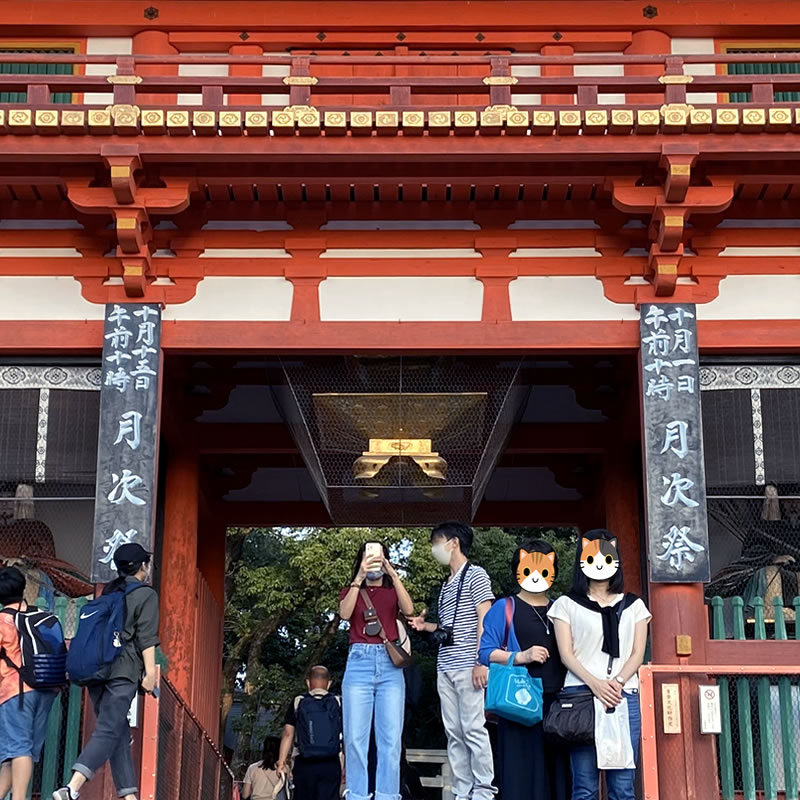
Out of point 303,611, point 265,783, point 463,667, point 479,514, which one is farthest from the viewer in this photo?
point 303,611

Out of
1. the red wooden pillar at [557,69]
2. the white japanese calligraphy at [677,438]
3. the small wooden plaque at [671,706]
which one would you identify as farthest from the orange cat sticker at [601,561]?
the red wooden pillar at [557,69]

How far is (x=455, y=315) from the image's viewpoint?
10414mm

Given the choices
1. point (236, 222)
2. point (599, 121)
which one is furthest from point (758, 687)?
point (236, 222)

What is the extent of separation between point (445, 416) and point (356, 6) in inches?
141

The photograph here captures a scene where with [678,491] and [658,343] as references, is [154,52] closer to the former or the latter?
[658,343]

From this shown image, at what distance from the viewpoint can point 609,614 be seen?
7.94 m

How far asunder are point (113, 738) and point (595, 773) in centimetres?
274

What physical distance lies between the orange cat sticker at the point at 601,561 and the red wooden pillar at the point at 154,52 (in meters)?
5.56

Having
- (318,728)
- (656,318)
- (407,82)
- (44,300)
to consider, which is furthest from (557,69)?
(318,728)

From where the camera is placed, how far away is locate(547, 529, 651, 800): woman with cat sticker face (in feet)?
25.4

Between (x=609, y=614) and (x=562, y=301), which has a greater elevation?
Answer: (x=562, y=301)

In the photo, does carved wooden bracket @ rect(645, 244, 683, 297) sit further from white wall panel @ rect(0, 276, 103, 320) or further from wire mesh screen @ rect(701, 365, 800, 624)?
white wall panel @ rect(0, 276, 103, 320)

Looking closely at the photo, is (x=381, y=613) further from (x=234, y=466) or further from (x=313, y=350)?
(x=234, y=466)

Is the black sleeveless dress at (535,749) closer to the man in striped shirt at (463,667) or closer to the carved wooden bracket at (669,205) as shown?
the man in striped shirt at (463,667)
